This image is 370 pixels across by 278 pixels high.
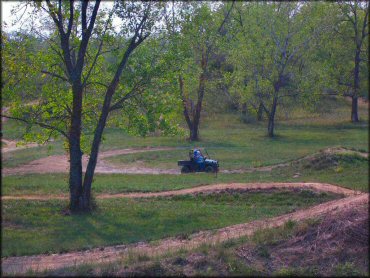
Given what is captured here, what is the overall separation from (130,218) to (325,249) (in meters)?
7.54

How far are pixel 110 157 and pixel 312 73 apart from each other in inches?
561

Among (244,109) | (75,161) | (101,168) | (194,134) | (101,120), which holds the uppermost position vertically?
(101,120)

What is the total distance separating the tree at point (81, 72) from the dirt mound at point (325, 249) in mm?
8492

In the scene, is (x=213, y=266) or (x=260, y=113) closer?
(x=213, y=266)

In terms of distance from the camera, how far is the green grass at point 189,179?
21.3m

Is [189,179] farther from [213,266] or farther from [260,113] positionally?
[260,113]

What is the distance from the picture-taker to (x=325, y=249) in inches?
349

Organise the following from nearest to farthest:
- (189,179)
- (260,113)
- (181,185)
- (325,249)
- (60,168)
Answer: (325,249) < (181,185) < (189,179) < (60,168) < (260,113)

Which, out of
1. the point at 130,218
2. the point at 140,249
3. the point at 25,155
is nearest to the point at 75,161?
the point at 130,218

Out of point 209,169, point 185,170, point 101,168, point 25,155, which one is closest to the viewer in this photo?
point 209,169

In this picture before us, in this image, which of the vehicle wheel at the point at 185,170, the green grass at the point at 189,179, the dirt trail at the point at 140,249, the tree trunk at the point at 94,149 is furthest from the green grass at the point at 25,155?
the dirt trail at the point at 140,249

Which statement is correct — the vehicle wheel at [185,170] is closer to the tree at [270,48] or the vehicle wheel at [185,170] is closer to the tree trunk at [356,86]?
Answer: the tree trunk at [356,86]

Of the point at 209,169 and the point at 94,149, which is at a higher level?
the point at 94,149

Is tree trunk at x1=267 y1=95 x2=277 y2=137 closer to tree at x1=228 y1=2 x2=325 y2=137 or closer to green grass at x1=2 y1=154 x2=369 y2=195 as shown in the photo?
tree at x1=228 y1=2 x2=325 y2=137
